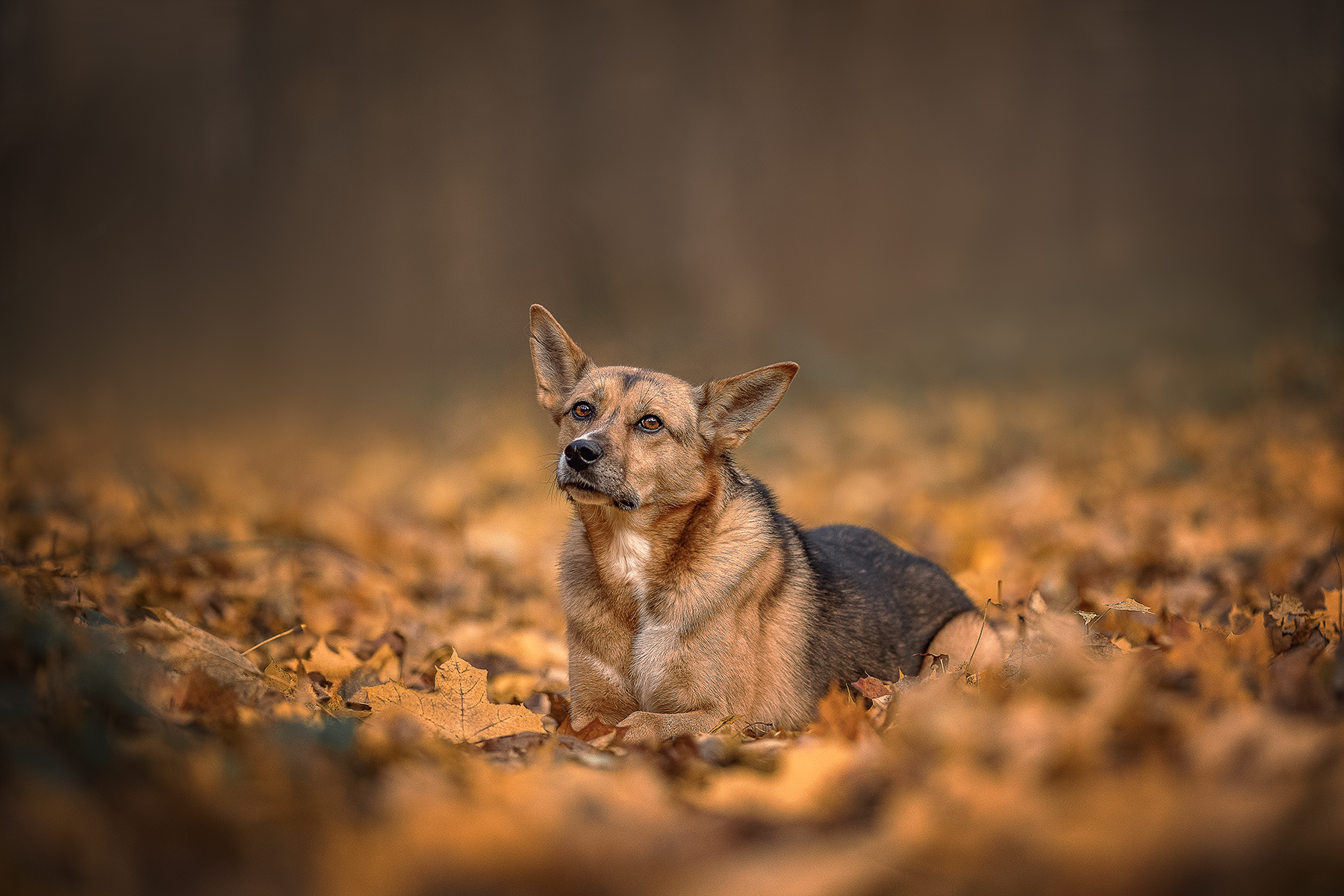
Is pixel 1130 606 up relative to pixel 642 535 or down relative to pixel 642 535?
down

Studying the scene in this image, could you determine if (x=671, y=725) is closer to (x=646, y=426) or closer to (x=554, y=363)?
(x=646, y=426)

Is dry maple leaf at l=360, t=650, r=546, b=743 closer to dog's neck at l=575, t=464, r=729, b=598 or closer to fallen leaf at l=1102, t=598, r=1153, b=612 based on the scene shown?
dog's neck at l=575, t=464, r=729, b=598

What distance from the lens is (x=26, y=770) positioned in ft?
5.89

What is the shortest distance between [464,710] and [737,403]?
2.08 meters

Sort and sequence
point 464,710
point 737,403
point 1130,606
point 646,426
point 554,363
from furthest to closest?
point 554,363
point 737,403
point 646,426
point 1130,606
point 464,710

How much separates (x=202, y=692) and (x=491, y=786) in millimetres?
1310

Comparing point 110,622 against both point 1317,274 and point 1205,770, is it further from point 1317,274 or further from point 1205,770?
point 1317,274

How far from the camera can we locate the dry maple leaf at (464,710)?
312 centimetres

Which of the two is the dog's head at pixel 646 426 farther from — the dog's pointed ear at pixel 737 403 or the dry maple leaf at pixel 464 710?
the dry maple leaf at pixel 464 710

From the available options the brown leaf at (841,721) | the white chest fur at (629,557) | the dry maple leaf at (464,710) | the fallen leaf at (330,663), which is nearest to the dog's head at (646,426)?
the white chest fur at (629,557)

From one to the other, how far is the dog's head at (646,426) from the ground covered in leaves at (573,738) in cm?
109

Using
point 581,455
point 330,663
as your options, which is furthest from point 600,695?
point 330,663

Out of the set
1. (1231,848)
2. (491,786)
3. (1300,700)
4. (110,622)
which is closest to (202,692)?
(110,622)

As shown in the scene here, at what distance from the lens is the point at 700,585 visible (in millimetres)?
3959
